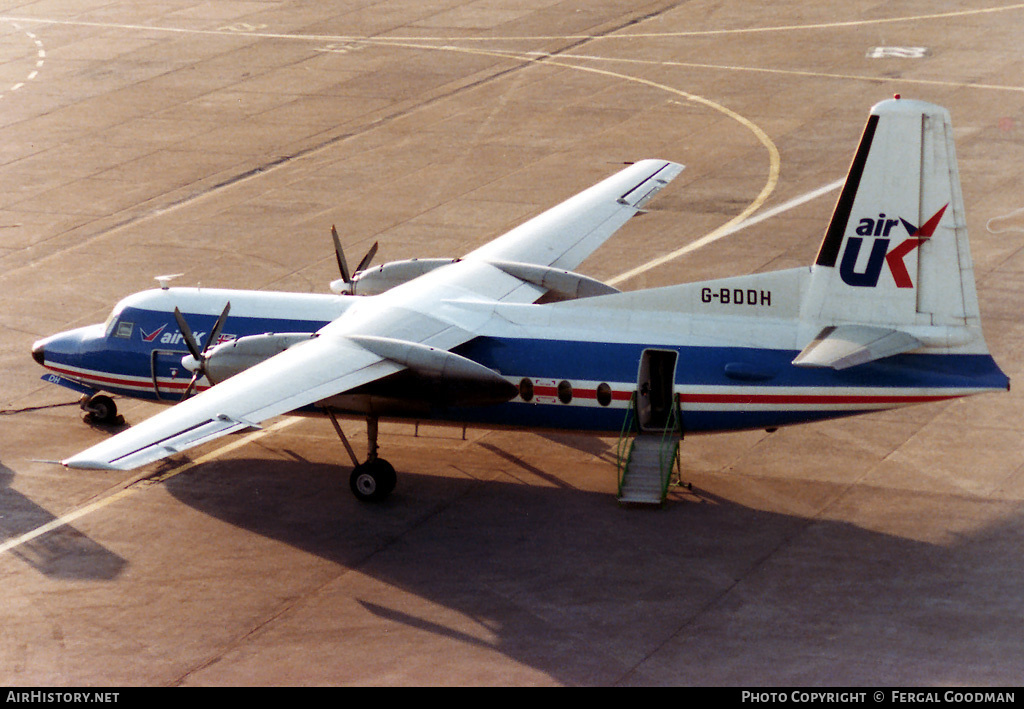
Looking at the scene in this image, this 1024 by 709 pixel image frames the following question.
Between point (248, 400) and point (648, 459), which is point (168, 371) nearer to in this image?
point (248, 400)

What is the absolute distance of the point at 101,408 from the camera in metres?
32.8

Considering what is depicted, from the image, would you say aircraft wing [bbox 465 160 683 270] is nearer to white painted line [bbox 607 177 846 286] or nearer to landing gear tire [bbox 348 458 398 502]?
white painted line [bbox 607 177 846 286]

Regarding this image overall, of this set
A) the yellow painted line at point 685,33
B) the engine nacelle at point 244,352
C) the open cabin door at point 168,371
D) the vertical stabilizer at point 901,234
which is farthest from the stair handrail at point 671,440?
the yellow painted line at point 685,33

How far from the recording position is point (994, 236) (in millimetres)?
41500

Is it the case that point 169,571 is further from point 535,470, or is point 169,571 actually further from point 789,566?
point 789,566

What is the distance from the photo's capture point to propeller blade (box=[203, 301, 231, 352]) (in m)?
28.8

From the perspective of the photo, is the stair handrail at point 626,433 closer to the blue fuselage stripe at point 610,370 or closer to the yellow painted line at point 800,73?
the blue fuselage stripe at point 610,370

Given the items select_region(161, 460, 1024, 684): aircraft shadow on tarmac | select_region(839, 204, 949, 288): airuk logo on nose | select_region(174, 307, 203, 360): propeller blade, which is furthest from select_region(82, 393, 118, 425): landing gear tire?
select_region(839, 204, 949, 288): airuk logo on nose

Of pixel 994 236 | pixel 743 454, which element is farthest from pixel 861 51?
pixel 743 454

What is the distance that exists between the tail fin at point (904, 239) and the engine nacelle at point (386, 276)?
10157 millimetres

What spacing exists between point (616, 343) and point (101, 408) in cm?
1300

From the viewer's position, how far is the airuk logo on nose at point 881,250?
25.1 metres

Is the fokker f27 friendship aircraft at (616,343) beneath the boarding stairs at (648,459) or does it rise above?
above
